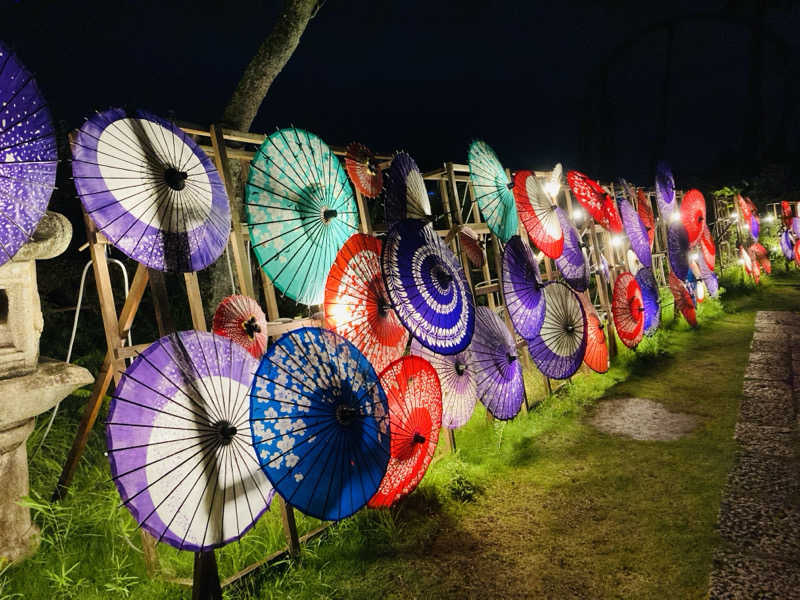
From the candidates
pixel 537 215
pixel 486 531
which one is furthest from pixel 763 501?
pixel 537 215

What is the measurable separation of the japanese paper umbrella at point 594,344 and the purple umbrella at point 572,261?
0.24 metres

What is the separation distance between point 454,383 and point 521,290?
4.86 ft

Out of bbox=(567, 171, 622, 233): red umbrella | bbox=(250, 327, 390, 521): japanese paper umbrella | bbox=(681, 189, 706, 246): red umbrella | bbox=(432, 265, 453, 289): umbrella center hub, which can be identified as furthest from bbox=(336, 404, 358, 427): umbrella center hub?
bbox=(681, 189, 706, 246): red umbrella

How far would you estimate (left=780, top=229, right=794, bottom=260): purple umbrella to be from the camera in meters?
17.7

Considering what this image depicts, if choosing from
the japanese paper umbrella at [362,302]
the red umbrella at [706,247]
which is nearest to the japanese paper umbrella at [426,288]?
the japanese paper umbrella at [362,302]

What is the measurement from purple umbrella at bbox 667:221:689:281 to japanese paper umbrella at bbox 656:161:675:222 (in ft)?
1.11

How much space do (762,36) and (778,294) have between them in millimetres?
21541

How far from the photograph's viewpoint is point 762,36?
2669 cm

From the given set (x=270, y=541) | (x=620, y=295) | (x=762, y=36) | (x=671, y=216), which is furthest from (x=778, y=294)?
(x=762, y=36)

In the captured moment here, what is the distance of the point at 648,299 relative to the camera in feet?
26.0

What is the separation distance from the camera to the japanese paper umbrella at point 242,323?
329cm

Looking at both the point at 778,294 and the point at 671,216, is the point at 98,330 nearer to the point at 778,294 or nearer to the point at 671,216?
the point at 671,216

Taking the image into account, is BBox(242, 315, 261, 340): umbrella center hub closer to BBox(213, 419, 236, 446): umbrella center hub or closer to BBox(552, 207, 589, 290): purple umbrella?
BBox(213, 419, 236, 446): umbrella center hub

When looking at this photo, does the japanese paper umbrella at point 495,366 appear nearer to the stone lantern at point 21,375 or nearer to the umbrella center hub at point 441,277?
the umbrella center hub at point 441,277
